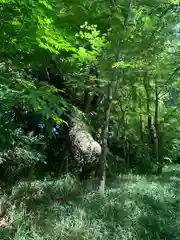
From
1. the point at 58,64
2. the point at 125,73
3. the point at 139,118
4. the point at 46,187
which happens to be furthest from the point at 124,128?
the point at 46,187

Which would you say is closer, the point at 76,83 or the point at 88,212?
the point at 88,212

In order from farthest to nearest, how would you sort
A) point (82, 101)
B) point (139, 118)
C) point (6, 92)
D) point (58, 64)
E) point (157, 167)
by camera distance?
point (139, 118), point (157, 167), point (82, 101), point (58, 64), point (6, 92)

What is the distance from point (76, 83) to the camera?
295 inches

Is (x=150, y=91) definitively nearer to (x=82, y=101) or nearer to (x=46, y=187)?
(x=82, y=101)

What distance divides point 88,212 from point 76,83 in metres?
3.55

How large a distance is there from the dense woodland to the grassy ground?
0.14ft

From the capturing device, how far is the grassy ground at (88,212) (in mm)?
4273

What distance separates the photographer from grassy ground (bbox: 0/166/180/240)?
427 cm

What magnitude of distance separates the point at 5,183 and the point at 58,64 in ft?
10.6

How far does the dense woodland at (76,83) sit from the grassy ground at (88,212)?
42mm

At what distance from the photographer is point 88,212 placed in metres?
4.98

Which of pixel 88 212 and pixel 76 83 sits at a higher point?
pixel 76 83

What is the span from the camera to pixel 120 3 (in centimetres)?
682

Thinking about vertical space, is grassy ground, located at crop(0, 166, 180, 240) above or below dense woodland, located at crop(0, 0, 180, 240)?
below
